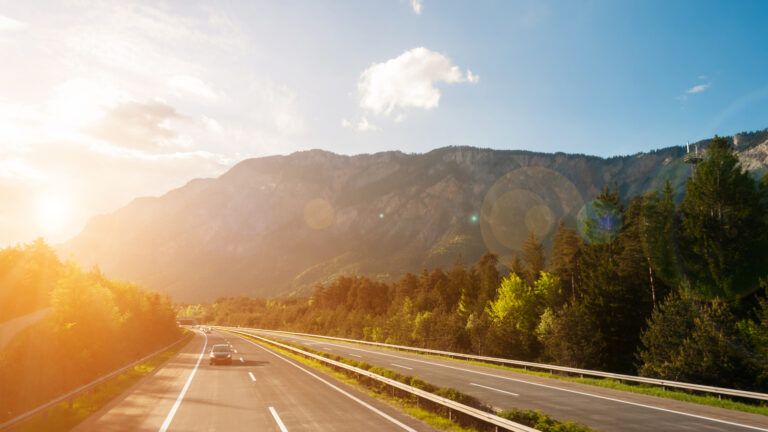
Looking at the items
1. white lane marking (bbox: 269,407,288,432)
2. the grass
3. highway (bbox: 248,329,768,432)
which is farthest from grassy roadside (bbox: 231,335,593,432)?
white lane marking (bbox: 269,407,288,432)

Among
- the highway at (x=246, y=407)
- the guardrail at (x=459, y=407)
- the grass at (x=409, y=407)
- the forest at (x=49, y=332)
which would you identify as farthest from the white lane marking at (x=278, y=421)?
the forest at (x=49, y=332)

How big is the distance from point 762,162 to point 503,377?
19560cm

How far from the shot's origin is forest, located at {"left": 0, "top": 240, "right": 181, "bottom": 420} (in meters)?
17.9

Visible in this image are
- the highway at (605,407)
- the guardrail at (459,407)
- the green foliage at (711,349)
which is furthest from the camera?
the green foliage at (711,349)

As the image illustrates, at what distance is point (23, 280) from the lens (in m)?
24.4

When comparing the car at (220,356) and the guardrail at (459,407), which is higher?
the guardrail at (459,407)

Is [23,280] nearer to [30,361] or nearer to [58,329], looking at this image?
[58,329]

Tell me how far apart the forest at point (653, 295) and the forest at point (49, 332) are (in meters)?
32.0

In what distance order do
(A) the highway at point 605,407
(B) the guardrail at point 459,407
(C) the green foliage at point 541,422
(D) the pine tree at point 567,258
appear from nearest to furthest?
1. (C) the green foliage at point 541,422
2. (B) the guardrail at point 459,407
3. (A) the highway at point 605,407
4. (D) the pine tree at point 567,258

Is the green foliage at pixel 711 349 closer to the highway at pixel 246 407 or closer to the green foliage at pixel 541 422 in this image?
the green foliage at pixel 541 422

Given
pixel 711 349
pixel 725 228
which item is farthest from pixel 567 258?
pixel 711 349

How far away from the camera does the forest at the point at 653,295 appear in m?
24.9

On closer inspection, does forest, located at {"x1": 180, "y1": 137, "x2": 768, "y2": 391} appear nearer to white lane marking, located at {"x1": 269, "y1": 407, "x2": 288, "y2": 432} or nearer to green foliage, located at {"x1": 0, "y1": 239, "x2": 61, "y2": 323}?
white lane marking, located at {"x1": 269, "y1": 407, "x2": 288, "y2": 432}

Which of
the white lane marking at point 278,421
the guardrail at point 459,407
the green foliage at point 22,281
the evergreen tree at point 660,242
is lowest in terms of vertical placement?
the white lane marking at point 278,421
